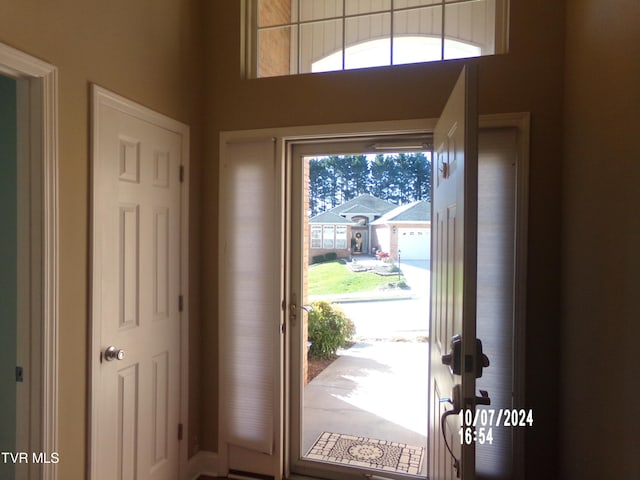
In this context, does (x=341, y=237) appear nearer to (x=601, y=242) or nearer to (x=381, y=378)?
(x=381, y=378)

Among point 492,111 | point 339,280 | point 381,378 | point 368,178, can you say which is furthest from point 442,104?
point 381,378

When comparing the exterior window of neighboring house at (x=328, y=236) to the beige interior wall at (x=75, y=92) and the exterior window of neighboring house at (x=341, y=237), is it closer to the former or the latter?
the exterior window of neighboring house at (x=341, y=237)

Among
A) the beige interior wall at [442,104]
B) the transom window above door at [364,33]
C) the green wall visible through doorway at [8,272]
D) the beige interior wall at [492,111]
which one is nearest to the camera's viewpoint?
the beige interior wall at [492,111]

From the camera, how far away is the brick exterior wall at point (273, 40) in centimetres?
262

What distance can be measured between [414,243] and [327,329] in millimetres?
792

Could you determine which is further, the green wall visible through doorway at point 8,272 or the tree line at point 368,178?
the tree line at point 368,178

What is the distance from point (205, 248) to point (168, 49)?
117 centimetres

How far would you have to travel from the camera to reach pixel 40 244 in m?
1.57

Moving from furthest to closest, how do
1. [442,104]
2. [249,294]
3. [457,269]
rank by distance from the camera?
[249,294] < [442,104] < [457,269]

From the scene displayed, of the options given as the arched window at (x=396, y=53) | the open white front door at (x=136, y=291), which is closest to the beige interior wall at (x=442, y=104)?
the arched window at (x=396, y=53)

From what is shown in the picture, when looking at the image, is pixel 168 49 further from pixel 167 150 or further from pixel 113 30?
pixel 167 150

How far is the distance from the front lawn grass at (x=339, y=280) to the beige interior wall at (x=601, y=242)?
3.24 feet

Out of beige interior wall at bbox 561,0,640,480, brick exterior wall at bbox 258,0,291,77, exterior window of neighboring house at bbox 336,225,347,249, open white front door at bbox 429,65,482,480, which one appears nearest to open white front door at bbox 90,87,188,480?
brick exterior wall at bbox 258,0,291,77

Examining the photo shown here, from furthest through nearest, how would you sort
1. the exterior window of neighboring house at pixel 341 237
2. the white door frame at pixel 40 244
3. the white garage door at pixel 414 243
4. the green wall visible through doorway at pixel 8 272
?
the exterior window of neighboring house at pixel 341 237
the white garage door at pixel 414 243
the green wall visible through doorway at pixel 8 272
the white door frame at pixel 40 244
